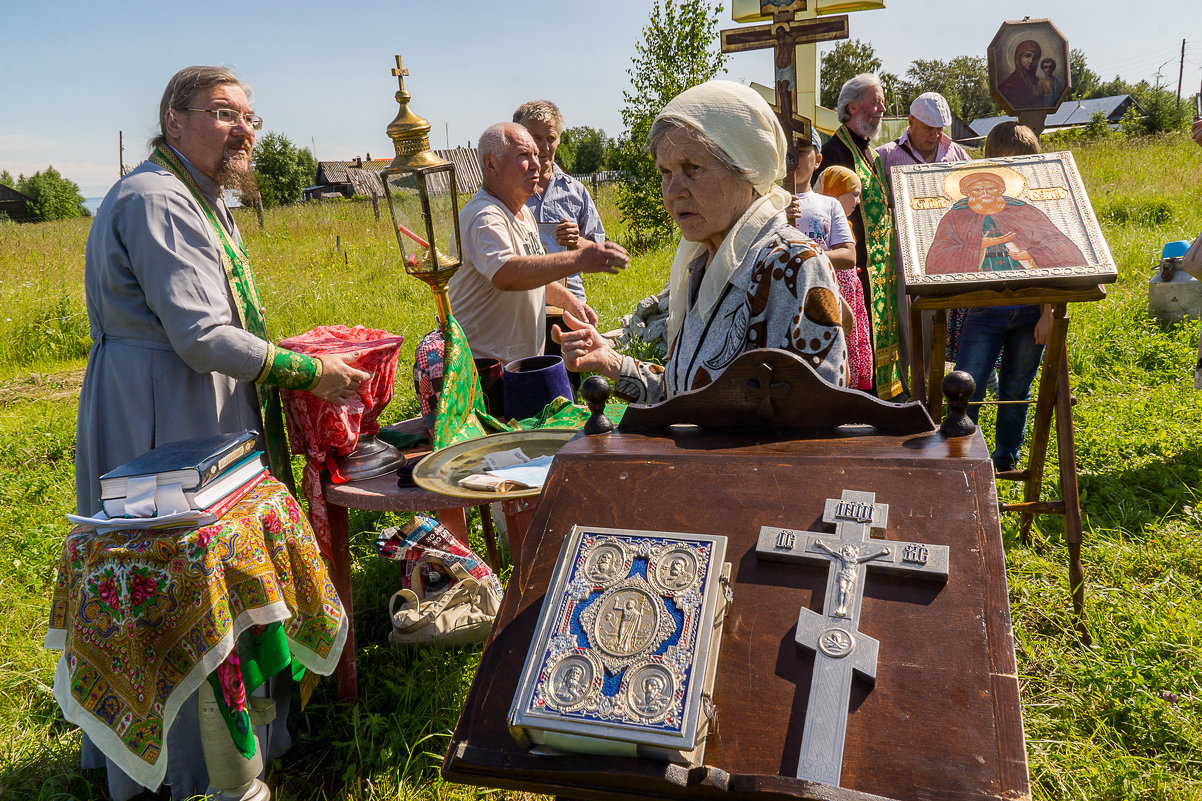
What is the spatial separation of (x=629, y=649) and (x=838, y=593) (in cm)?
34

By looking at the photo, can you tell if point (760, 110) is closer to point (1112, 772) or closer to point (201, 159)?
point (201, 159)

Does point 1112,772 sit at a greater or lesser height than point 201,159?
lesser

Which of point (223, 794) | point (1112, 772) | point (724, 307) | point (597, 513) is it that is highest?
point (724, 307)

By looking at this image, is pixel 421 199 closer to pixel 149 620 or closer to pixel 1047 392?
pixel 149 620

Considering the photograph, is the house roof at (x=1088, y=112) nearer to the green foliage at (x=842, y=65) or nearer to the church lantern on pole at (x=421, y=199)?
the green foliage at (x=842, y=65)

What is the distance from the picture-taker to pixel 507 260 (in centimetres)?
332

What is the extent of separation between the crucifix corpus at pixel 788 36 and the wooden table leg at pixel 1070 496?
2370mm

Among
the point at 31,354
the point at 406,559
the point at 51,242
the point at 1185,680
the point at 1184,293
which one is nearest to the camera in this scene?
the point at 1185,680

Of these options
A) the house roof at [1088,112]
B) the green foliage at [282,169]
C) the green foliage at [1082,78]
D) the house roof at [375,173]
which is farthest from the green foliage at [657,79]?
the green foliage at [1082,78]

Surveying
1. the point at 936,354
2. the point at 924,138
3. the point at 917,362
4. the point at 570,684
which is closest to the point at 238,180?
the point at 570,684

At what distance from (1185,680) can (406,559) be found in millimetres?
2742

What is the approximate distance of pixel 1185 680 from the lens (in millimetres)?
2469

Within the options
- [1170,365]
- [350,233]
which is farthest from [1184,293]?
[350,233]

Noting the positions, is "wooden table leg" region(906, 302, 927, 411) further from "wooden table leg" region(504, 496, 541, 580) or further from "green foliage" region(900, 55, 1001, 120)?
"green foliage" region(900, 55, 1001, 120)
